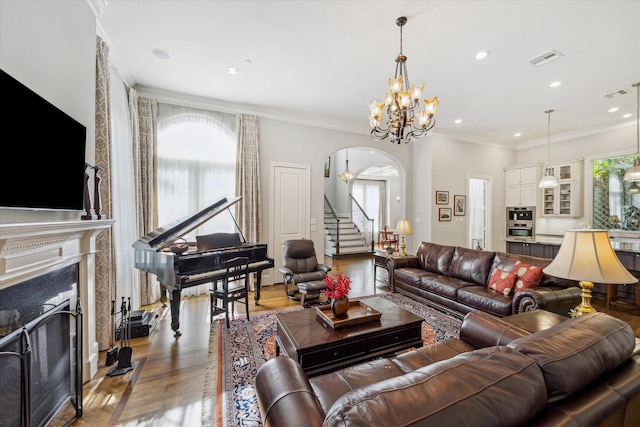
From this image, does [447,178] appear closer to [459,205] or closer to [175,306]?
[459,205]

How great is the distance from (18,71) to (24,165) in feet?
1.89

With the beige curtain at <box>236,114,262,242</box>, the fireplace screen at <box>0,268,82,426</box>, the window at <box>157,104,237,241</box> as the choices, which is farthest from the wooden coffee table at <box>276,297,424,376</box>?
the window at <box>157,104,237,241</box>

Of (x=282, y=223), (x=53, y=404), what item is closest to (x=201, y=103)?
(x=282, y=223)

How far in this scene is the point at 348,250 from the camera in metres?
8.80

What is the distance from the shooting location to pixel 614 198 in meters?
5.62

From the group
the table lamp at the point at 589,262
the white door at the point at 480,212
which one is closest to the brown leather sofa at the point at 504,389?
the table lamp at the point at 589,262

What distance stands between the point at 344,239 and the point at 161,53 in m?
7.09

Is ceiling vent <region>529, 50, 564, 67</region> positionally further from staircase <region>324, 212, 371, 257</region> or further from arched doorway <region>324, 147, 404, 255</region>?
staircase <region>324, 212, 371, 257</region>

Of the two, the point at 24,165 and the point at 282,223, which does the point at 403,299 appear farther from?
the point at 24,165

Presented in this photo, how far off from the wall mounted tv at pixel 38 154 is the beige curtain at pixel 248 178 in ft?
9.10

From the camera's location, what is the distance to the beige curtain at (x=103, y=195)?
259 centimetres

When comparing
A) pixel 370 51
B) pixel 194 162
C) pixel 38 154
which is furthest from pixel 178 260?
pixel 370 51

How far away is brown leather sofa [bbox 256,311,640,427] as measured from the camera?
742 mm

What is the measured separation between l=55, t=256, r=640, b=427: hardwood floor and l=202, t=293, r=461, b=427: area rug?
3.9 inches
